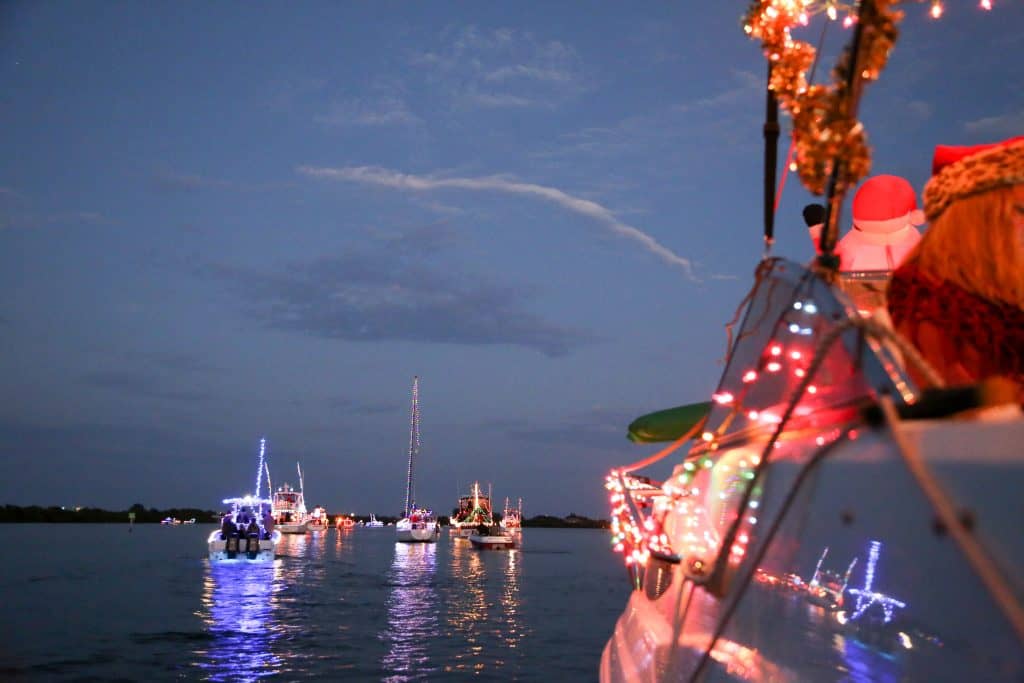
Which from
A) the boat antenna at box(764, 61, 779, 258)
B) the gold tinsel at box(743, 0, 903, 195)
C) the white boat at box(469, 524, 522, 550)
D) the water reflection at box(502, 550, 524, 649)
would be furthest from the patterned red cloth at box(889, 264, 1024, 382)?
the white boat at box(469, 524, 522, 550)

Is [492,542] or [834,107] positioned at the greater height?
[834,107]

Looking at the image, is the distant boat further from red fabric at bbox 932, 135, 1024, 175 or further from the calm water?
red fabric at bbox 932, 135, 1024, 175

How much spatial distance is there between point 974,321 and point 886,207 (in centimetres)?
351

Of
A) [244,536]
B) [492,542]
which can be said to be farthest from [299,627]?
[492,542]

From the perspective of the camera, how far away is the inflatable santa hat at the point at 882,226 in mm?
5543

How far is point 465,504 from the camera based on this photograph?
114938 millimetres

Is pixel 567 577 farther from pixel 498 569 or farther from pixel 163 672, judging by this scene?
pixel 163 672

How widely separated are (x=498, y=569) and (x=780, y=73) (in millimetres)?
56229

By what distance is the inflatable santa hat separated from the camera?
5543 millimetres

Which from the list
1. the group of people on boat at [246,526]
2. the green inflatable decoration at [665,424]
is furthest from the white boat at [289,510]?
the green inflatable decoration at [665,424]

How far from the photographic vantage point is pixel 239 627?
22688mm

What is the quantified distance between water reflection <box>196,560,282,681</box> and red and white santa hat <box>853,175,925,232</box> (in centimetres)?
1321

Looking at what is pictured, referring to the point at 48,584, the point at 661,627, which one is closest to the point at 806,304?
the point at 661,627

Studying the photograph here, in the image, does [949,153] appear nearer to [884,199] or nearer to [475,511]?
[884,199]
